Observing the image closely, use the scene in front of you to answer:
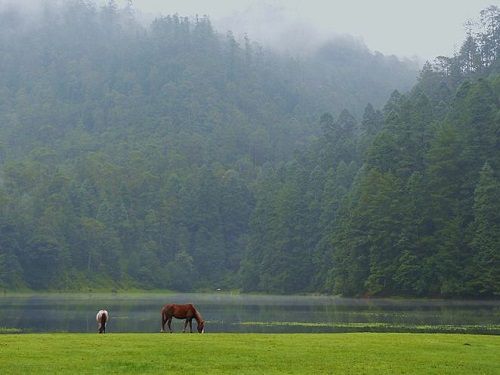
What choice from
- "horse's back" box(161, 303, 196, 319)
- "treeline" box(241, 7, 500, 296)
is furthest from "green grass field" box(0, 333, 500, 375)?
"treeline" box(241, 7, 500, 296)

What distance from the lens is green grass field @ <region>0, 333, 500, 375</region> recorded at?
26.9 m

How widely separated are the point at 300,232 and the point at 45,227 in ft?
210

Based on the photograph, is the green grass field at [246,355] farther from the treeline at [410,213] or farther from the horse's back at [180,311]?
the treeline at [410,213]

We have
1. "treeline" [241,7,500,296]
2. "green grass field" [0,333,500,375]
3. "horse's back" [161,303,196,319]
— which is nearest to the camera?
"green grass field" [0,333,500,375]

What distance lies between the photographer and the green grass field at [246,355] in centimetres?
2688

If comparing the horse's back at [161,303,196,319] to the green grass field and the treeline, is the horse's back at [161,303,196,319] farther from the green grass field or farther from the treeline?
the treeline

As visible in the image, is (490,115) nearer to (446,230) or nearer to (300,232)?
(446,230)

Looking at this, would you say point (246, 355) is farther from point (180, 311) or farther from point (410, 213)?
point (410, 213)

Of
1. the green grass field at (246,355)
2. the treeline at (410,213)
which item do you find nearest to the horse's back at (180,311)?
the green grass field at (246,355)

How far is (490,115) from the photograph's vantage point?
12225cm

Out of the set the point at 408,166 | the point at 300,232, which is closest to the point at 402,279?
the point at 408,166

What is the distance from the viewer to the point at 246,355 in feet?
99.1

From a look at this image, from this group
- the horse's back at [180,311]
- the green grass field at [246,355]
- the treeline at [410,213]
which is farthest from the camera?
the treeline at [410,213]

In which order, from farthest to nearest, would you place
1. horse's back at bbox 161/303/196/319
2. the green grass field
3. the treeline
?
the treeline
horse's back at bbox 161/303/196/319
the green grass field
